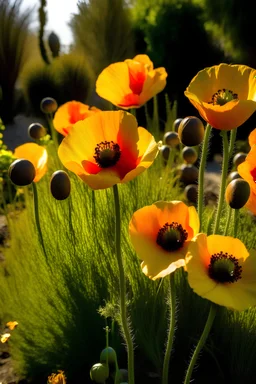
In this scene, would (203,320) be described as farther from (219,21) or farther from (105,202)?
(219,21)

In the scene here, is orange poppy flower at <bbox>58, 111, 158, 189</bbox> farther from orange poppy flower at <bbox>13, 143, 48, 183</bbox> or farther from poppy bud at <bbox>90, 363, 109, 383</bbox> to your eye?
orange poppy flower at <bbox>13, 143, 48, 183</bbox>

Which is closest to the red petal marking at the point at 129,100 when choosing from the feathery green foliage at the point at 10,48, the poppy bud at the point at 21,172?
the poppy bud at the point at 21,172

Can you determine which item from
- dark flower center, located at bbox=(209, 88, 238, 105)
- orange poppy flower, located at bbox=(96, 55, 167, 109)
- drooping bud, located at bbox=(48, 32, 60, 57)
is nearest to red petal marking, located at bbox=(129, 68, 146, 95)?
orange poppy flower, located at bbox=(96, 55, 167, 109)

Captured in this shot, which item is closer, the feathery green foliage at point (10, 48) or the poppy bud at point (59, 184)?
the poppy bud at point (59, 184)

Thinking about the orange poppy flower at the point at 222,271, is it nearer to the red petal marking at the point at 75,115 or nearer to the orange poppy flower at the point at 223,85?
the orange poppy flower at the point at 223,85

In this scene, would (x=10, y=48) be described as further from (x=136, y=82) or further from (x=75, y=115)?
(x=136, y=82)

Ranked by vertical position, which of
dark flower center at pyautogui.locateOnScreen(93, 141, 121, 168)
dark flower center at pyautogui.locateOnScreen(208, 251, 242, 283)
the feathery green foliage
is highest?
dark flower center at pyautogui.locateOnScreen(93, 141, 121, 168)
